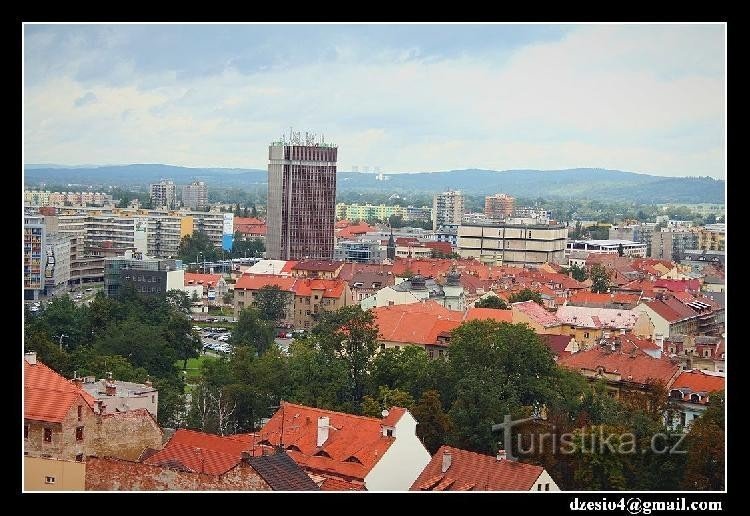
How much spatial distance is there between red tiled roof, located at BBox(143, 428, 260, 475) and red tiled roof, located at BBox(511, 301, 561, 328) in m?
11.6

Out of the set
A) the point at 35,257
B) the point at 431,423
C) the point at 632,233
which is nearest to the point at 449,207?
the point at 632,233

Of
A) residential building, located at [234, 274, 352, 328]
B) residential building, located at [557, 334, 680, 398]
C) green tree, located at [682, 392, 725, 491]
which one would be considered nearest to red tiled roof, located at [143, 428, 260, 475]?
green tree, located at [682, 392, 725, 491]

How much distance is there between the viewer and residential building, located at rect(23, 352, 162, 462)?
409 inches

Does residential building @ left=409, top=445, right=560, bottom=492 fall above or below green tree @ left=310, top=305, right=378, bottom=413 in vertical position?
below

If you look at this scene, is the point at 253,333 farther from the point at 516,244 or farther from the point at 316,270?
the point at 516,244

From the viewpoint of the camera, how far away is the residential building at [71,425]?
10383mm

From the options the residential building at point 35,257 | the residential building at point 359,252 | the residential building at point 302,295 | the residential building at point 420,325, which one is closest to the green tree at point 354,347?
the residential building at point 420,325

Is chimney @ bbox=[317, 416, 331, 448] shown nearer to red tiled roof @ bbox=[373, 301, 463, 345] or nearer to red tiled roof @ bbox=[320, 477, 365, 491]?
red tiled roof @ bbox=[320, 477, 365, 491]

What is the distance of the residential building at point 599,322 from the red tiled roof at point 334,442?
1016 centimetres

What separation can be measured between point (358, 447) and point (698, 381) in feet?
18.9

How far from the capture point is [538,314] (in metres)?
23.3

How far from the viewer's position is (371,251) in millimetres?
45125
